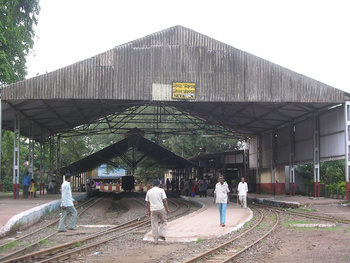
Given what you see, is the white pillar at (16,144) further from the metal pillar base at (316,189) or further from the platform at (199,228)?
the metal pillar base at (316,189)

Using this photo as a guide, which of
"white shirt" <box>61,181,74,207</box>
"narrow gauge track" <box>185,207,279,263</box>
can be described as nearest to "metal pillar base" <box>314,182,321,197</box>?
"narrow gauge track" <box>185,207,279,263</box>

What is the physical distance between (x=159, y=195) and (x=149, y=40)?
12672 millimetres

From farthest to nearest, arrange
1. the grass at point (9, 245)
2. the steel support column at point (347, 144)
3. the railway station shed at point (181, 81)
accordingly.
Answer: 1. the steel support column at point (347, 144)
2. the railway station shed at point (181, 81)
3. the grass at point (9, 245)

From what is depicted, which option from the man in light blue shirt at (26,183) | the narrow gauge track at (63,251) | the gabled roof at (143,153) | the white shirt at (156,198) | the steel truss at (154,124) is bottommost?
the narrow gauge track at (63,251)

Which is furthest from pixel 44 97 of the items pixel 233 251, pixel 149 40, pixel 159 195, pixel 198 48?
pixel 233 251

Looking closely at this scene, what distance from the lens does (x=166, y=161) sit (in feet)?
142

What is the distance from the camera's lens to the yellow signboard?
21.6 meters

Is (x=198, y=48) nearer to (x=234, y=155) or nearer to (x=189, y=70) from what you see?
(x=189, y=70)

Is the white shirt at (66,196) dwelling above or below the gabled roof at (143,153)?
below

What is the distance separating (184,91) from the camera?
2166 centimetres

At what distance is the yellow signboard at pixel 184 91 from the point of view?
21.6m

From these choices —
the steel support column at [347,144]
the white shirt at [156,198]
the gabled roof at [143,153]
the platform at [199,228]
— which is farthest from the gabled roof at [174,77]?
the gabled roof at [143,153]

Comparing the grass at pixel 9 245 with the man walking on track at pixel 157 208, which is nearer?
the grass at pixel 9 245

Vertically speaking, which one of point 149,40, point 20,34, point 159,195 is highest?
point 149,40
